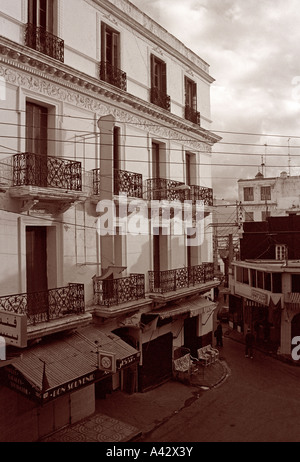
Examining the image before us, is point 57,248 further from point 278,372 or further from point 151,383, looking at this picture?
point 278,372

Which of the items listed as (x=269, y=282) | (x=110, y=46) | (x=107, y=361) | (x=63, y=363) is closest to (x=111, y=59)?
(x=110, y=46)

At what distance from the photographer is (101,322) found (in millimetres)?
14469

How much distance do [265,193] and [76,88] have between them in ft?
123

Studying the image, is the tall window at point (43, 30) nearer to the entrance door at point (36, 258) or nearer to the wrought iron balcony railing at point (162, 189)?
the entrance door at point (36, 258)

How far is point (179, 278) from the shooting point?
1795cm

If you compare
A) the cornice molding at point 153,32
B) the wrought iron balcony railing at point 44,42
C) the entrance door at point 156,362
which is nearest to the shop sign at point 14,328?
the wrought iron balcony railing at point 44,42

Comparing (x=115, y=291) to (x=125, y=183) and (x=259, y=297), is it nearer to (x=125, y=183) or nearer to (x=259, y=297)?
(x=125, y=183)

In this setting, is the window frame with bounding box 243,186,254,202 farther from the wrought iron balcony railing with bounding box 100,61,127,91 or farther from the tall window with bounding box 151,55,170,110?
the wrought iron balcony railing with bounding box 100,61,127,91

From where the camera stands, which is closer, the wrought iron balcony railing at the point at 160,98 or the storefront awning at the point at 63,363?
the storefront awning at the point at 63,363

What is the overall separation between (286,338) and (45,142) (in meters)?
17.3

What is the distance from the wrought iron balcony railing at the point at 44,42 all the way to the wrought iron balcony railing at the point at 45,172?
329cm

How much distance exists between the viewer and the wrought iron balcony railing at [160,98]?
17438mm

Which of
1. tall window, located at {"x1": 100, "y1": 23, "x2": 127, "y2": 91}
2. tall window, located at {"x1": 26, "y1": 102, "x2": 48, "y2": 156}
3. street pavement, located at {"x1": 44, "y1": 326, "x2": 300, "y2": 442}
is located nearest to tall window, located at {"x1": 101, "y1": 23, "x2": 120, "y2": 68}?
tall window, located at {"x1": 100, "y1": 23, "x2": 127, "y2": 91}

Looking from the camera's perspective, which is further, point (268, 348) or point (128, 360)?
point (268, 348)
